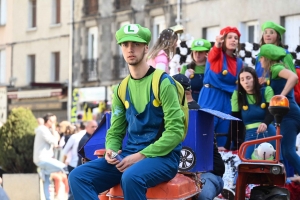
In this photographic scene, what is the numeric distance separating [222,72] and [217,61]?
0.21 meters

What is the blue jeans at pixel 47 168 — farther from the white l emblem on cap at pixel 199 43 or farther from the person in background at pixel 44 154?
the white l emblem on cap at pixel 199 43

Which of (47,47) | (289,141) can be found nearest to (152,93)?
(289,141)

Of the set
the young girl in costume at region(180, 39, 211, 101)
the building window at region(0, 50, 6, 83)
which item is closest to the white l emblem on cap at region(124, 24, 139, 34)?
the young girl in costume at region(180, 39, 211, 101)

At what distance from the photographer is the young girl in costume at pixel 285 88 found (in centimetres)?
1043

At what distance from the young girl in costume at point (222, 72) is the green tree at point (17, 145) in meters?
7.39

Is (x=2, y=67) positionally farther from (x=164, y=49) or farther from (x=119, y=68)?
(x=164, y=49)

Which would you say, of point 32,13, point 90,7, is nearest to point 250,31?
point 90,7

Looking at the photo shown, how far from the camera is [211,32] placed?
114ft

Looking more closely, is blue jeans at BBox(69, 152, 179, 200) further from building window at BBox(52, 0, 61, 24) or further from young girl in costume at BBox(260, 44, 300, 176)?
building window at BBox(52, 0, 61, 24)

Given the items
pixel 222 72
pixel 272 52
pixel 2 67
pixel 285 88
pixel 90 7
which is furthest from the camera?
pixel 2 67

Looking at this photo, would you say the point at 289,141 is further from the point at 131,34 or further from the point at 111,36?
the point at 111,36

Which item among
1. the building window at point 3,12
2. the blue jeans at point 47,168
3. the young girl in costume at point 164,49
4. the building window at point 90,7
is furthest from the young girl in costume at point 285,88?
the building window at point 3,12

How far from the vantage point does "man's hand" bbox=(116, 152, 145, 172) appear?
6672 millimetres

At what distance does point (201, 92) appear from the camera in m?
11.6
